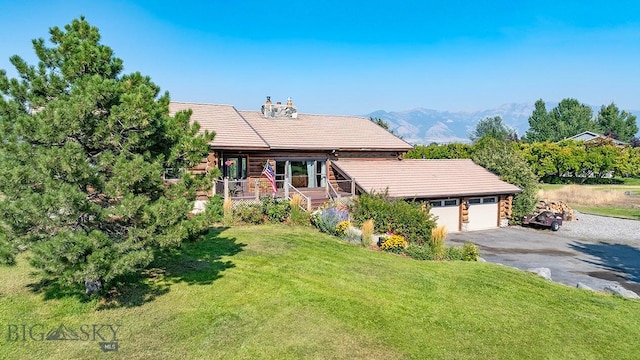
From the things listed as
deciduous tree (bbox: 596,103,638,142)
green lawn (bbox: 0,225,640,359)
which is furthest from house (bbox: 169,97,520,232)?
deciduous tree (bbox: 596,103,638,142)

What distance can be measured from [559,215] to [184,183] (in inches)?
972

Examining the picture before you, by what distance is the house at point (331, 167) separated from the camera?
72.9ft

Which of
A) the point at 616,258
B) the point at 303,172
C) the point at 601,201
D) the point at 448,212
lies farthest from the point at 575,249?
the point at 601,201

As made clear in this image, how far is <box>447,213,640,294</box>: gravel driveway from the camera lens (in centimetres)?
1518

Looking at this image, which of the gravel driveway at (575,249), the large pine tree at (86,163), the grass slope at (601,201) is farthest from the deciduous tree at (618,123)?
the large pine tree at (86,163)

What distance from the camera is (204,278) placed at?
10.1m

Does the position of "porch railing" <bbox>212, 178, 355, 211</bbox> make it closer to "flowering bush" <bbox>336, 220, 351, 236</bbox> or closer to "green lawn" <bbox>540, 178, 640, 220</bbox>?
"flowering bush" <bbox>336, 220, 351, 236</bbox>

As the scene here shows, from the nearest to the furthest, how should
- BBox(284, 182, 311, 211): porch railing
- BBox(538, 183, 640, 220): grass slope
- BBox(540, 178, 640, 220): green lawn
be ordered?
BBox(284, 182, 311, 211): porch railing
BBox(540, 178, 640, 220): green lawn
BBox(538, 183, 640, 220): grass slope

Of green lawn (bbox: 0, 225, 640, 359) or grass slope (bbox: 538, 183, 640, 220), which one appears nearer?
green lawn (bbox: 0, 225, 640, 359)

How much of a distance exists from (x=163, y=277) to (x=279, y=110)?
776 inches

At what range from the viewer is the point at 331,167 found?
991 inches

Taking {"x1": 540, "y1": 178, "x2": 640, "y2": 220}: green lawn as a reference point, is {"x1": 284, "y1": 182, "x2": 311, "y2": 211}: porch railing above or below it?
above

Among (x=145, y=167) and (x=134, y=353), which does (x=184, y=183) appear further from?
(x=134, y=353)

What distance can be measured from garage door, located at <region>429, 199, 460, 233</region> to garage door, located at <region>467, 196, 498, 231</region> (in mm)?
1046
